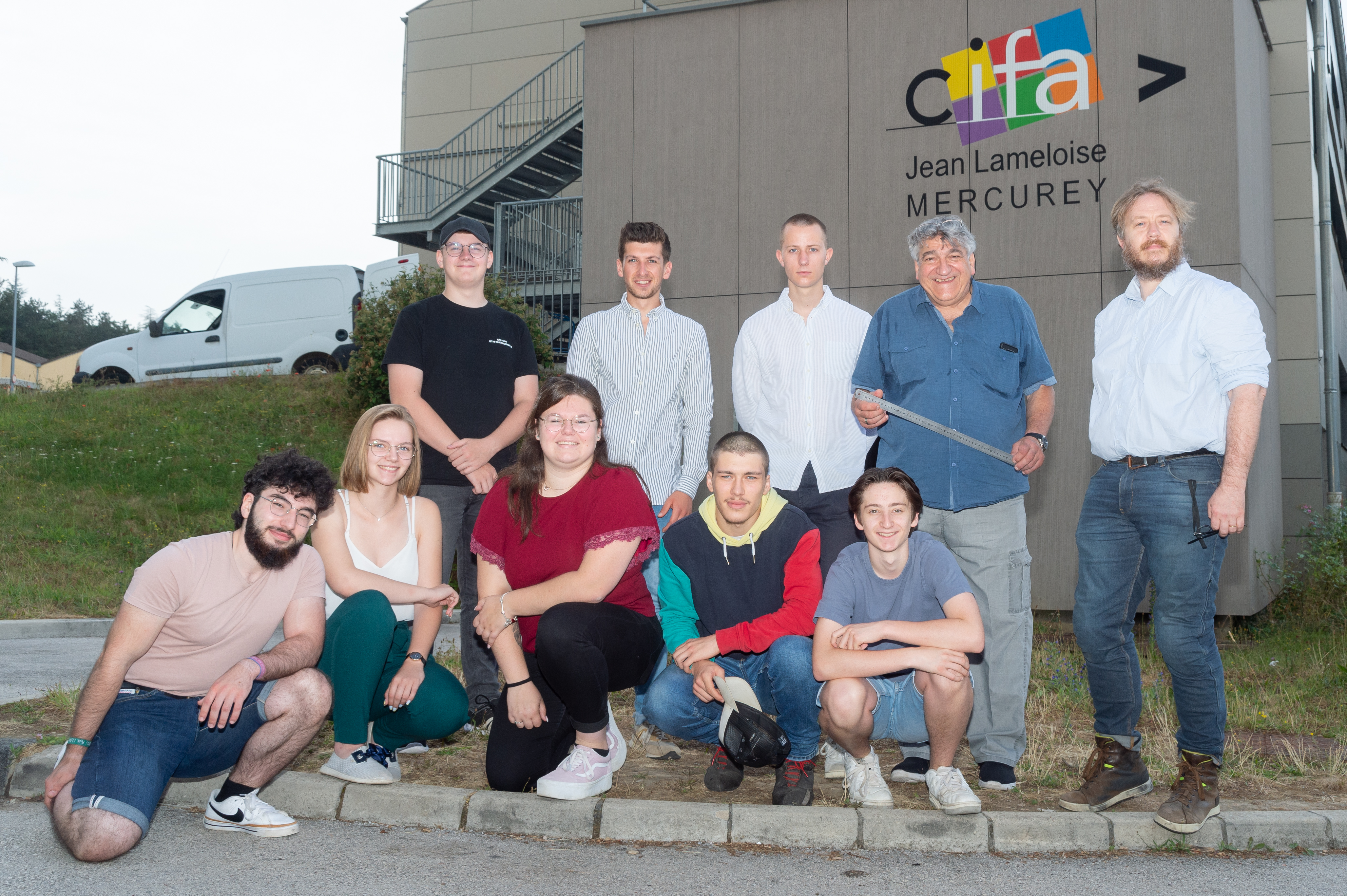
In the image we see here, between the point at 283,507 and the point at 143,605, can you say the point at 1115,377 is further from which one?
the point at 143,605

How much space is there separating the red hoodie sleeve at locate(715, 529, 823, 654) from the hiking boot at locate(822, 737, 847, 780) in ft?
1.69

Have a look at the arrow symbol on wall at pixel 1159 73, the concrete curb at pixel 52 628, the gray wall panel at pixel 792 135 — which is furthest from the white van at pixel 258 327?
the arrow symbol on wall at pixel 1159 73

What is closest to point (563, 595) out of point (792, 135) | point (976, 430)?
point (976, 430)

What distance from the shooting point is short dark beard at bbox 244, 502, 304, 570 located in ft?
12.5

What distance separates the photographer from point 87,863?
342 cm

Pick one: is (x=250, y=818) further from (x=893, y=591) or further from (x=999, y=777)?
(x=999, y=777)

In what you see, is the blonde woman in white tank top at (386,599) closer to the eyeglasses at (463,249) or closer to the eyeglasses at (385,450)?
the eyeglasses at (385,450)

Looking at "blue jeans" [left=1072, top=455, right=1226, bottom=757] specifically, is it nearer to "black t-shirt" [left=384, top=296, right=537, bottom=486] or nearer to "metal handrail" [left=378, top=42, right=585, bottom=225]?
"black t-shirt" [left=384, top=296, right=537, bottom=486]

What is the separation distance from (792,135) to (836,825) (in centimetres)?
753

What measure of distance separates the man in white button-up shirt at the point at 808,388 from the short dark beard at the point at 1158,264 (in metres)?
1.20

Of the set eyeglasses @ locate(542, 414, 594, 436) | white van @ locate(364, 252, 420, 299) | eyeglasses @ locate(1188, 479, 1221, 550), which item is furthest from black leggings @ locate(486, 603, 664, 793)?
white van @ locate(364, 252, 420, 299)

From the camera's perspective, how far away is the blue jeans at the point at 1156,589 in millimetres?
3768

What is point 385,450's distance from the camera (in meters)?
4.45

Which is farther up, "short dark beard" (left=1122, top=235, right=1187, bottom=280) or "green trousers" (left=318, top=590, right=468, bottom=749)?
"short dark beard" (left=1122, top=235, right=1187, bottom=280)
